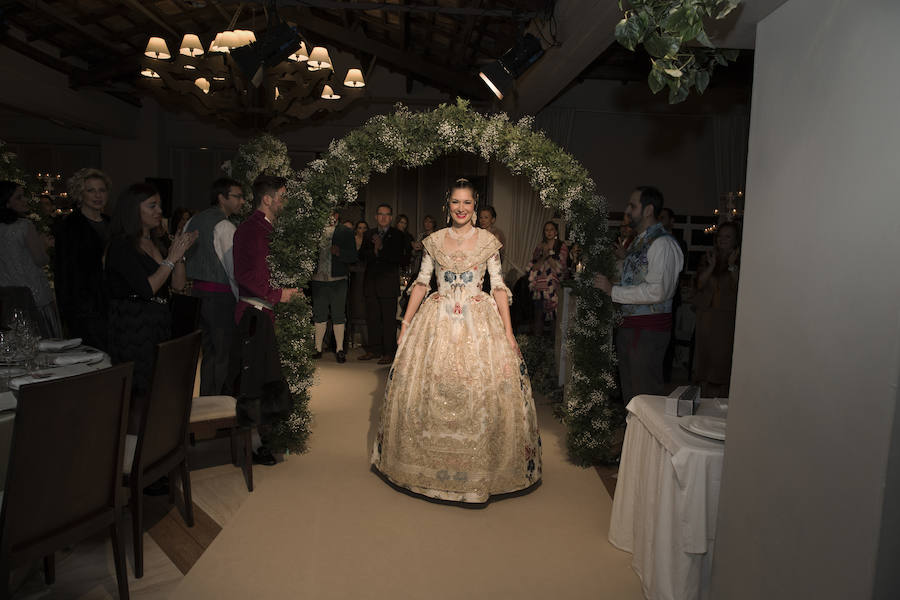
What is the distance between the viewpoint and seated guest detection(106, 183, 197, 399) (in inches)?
143

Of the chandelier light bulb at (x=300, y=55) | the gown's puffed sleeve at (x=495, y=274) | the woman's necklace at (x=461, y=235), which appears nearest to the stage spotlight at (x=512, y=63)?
the chandelier light bulb at (x=300, y=55)

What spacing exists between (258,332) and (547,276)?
3.58 m

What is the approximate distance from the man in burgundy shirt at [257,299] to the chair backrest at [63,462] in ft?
4.59

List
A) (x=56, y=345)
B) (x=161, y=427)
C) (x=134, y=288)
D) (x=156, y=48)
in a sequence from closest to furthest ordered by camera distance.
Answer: (x=161, y=427) < (x=56, y=345) < (x=134, y=288) < (x=156, y=48)

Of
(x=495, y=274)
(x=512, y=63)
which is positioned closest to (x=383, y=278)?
(x=512, y=63)

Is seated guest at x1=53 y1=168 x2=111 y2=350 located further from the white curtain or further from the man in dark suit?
the white curtain

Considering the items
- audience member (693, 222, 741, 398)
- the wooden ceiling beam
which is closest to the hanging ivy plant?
audience member (693, 222, 741, 398)

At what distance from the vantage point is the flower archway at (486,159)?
4.16 metres

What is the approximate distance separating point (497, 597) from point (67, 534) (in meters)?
1.67

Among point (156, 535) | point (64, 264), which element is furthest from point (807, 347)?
point (64, 264)

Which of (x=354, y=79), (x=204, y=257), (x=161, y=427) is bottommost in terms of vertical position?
(x=161, y=427)

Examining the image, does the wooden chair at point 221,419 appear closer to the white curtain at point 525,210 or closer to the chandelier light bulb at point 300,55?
the chandelier light bulb at point 300,55

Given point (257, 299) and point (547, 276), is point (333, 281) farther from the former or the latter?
point (257, 299)

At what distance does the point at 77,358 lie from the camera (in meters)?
3.11
